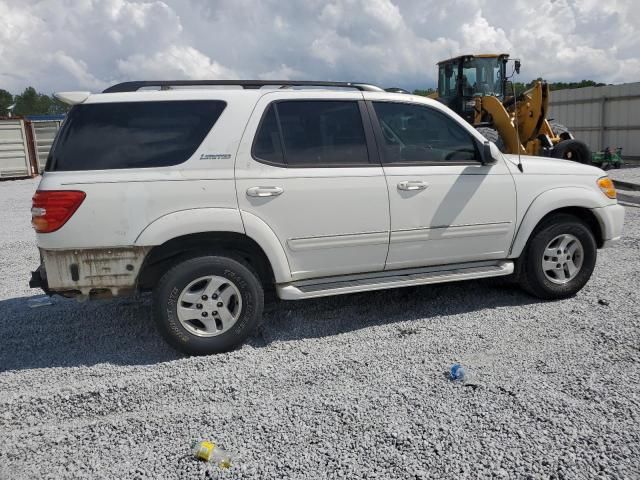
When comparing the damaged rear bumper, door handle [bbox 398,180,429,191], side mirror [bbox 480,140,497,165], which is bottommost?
the damaged rear bumper

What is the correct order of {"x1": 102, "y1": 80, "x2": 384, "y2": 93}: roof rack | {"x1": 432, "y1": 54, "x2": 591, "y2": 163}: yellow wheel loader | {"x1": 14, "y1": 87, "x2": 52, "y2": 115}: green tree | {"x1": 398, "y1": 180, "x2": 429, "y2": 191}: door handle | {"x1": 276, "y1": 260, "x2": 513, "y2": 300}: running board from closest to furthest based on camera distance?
1. {"x1": 102, "y1": 80, "x2": 384, "y2": 93}: roof rack
2. {"x1": 276, "y1": 260, "x2": 513, "y2": 300}: running board
3. {"x1": 398, "y1": 180, "x2": 429, "y2": 191}: door handle
4. {"x1": 432, "y1": 54, "x2": 591, "y2": 163}: yellow wheel loader
5. {"x1": 14, "y1": 87, "x2": 52, "y2": 115}: green tree

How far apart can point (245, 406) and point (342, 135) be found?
87.0 inches

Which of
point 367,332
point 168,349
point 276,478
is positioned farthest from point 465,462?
point 168,349

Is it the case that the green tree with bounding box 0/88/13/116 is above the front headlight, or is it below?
above

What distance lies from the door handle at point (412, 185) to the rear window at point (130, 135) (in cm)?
153

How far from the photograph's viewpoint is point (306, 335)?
14.7 ft

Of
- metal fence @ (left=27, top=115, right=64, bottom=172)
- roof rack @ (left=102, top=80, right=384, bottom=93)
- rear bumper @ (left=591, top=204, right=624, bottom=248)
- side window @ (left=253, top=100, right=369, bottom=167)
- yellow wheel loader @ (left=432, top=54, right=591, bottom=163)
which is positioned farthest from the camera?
metal fence @ (left=27, top=115, right=64, bottom=172)

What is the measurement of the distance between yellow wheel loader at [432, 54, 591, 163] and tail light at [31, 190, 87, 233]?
8042 millimetres

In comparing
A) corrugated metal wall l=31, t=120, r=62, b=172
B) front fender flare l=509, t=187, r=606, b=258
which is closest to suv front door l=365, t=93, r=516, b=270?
front fender flare l=509, t=187, r=606, b=258

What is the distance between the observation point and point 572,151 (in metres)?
12.2

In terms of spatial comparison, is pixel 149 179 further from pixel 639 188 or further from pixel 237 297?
pixel 639 188

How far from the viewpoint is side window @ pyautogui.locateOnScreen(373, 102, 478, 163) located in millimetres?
4531

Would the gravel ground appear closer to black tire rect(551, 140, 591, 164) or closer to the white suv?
the white suv

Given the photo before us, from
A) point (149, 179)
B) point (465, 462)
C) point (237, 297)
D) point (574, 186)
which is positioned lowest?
point (465, 462)
